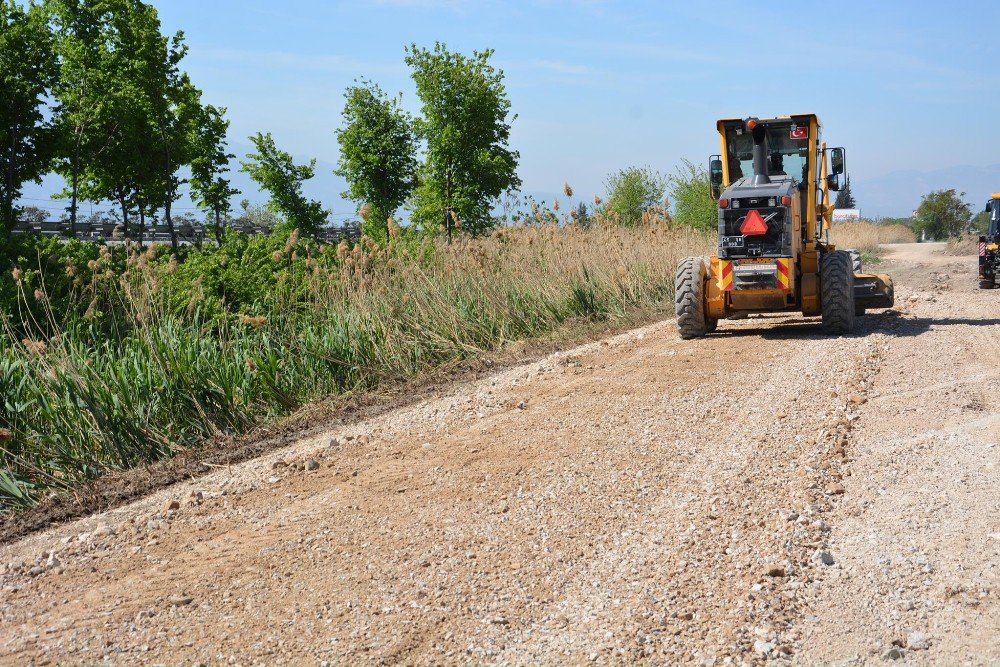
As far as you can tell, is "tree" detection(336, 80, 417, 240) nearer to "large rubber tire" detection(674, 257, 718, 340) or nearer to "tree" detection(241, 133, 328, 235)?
"tree" detection(241, 133, 328, 235)

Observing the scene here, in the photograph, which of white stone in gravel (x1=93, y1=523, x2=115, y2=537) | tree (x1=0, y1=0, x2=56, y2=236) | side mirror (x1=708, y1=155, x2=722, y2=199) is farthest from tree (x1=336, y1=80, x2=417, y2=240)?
white stone in gravel (x1=93, y1=523, x2=115, y2=537)

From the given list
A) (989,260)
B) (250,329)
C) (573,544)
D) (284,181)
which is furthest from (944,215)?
(573,544)

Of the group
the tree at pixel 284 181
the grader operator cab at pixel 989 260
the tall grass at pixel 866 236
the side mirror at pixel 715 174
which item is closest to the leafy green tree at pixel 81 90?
the tree at pixel 284 181

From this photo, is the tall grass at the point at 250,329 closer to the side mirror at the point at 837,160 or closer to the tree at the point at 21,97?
the side mirror at the point at 837,160

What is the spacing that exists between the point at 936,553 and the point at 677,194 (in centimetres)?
2901

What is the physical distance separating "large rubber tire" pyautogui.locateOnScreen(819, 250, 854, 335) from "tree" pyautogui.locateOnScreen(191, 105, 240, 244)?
23.5m

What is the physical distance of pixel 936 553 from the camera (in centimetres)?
452

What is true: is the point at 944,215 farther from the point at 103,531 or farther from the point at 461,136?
the point at 103,531

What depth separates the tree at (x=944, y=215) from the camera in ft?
205

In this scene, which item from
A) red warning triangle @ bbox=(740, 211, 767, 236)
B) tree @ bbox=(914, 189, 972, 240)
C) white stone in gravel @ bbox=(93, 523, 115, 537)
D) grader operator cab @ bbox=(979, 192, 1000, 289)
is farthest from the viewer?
tree @ bbox=(914, 189, 972, 240)

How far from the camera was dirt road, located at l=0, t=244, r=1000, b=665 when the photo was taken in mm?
4004

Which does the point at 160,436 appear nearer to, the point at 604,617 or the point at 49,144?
the point at 604,617

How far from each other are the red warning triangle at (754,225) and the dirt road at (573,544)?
11.1 ft

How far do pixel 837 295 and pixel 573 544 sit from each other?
7281 millimetres
